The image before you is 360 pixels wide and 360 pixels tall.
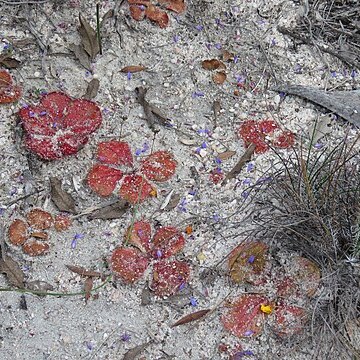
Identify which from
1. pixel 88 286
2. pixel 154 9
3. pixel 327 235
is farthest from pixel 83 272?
pixel 154 9

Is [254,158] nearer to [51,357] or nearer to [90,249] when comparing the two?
[90,249]

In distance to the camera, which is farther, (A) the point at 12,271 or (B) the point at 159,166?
(B) the point at 159,166

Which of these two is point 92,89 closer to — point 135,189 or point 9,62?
point 9,62

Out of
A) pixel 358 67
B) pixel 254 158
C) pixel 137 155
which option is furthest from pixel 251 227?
pixel 358 67

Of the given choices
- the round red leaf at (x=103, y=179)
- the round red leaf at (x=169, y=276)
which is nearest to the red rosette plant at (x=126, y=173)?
the round red leaf at (x=103, y=179)

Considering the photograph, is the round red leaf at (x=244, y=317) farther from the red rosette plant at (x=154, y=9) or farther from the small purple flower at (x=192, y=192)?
the red rosette plant at (x=154, y=9)

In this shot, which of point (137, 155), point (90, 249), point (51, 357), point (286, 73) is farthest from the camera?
point (286, 73)
